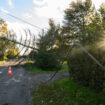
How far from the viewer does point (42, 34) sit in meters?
1.20

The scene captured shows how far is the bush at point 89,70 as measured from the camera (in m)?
5.05

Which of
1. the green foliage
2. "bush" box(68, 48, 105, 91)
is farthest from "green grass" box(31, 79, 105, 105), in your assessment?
the green foliage

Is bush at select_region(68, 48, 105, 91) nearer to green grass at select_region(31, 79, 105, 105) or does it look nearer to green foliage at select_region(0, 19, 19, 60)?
green grass at select_region(31, 79, 105, 105)

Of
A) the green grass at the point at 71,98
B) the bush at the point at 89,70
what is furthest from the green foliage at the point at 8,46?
the green grass at the point at 71,98

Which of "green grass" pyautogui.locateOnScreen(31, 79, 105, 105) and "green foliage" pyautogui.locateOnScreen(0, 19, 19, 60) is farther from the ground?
"green foliage" pyautogui.locateOnScreen(0, 19, 19, 60)

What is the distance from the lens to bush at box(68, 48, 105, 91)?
16.6 feet

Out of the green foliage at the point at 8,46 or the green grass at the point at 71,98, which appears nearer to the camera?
the green foliage at the point at 8,46

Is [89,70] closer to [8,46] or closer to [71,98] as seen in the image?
[71,98]

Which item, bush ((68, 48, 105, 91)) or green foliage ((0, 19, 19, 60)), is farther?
bush ((68, 48, 105, 91))

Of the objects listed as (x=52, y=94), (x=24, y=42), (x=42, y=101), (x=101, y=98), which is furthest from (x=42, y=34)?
(x=52, y=94)

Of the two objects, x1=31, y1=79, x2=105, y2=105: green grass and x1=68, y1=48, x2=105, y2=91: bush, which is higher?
x1=68, y1=48, x2=105, y2=91: bush

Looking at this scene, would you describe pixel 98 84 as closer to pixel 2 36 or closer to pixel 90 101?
pixel 90 101

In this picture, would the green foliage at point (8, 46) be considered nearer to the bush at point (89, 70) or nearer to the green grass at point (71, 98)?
the bush at point (89, 70)

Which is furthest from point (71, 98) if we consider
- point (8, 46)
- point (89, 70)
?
point (8, 46)
